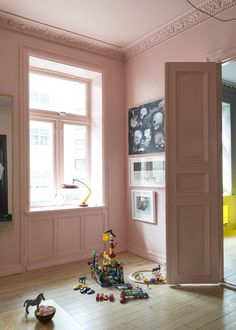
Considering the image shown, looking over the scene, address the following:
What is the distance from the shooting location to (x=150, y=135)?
4117 millimetres

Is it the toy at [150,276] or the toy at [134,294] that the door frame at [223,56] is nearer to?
the toy at [150,276]

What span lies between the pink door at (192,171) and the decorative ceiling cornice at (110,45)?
747 millimetres

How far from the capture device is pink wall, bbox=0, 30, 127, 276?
3.67 meters

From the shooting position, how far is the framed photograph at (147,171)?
3.94m

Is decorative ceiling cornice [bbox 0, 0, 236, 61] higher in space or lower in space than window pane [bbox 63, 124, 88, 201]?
higher

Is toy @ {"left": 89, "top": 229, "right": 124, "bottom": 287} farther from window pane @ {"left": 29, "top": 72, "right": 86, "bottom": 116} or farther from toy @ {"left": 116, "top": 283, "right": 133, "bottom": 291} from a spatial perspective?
window pane @ {"left": 29, "top": 72, "right": 86, "bottom": 116}

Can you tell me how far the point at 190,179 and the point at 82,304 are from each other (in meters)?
1.70

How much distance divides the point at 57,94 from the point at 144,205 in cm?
220

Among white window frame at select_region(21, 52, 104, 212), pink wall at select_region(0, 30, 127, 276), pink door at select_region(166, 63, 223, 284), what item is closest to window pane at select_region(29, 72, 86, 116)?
white window frame at select_region(21, 52, 104, 212)

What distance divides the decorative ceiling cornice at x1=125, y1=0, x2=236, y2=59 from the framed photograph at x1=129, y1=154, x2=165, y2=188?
1655mm

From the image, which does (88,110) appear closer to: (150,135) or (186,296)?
(150,135)

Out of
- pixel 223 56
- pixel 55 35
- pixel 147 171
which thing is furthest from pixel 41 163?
pixel 223 56

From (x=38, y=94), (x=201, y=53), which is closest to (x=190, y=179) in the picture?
(x=201, y=53)

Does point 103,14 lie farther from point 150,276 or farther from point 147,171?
point 150,276
